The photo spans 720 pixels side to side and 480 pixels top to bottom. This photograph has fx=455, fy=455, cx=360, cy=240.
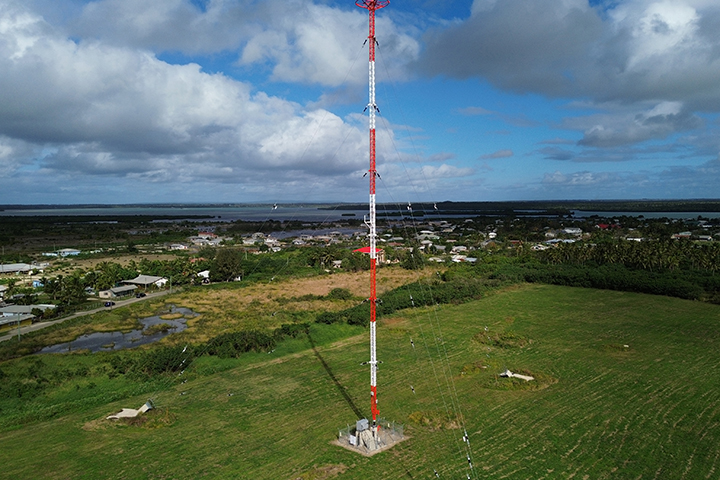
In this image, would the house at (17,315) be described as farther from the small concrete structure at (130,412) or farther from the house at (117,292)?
the small concrete structure at (130,412)

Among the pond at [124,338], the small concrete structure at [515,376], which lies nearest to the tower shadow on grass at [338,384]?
the small concrete structure at [515,376]

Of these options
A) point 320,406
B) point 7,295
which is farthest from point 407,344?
point 7,295

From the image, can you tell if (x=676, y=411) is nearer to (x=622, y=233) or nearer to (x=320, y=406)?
(x=320, y=406)

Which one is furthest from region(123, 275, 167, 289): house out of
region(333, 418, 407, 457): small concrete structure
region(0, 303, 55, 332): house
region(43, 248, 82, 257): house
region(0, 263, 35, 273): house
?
region(333, 418, 407, 457): small concrete structure

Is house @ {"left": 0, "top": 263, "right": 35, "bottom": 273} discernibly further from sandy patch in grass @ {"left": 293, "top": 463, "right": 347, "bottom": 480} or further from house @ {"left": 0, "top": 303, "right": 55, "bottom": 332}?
sandy patch in grass @ {"left": 293, "top": 463, "right": 347, "bottom": 480}

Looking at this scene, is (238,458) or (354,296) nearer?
(238,458)

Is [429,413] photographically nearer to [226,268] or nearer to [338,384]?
[338,384]

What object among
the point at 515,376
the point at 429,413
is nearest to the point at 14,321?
the point at 429,413
